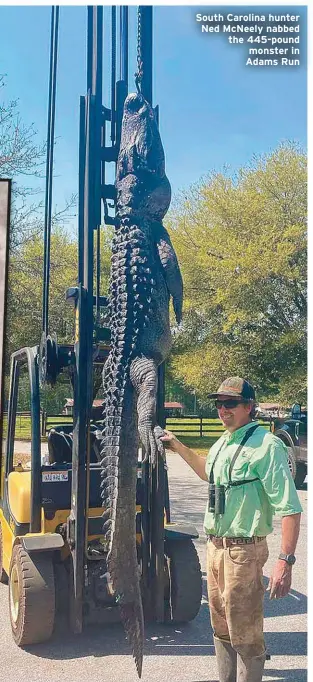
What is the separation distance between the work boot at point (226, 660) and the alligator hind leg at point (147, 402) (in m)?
0.68

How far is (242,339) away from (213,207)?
23.2 inches

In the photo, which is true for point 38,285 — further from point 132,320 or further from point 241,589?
point 241,589

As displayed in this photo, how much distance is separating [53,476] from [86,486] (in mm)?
192

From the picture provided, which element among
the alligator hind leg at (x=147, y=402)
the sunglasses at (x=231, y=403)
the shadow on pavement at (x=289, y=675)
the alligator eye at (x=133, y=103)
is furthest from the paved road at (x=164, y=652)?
the alligator eye at (x=133, y=103)

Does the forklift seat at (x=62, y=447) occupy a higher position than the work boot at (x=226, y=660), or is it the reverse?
the forklift seat at (x=62, y=447)

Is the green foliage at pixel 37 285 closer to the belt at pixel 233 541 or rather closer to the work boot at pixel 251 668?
the belt at pixel 233 541

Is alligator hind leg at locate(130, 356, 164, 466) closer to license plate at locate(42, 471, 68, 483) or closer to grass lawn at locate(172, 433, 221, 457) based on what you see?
grass lawn at locate(172, 433, 221, 457)

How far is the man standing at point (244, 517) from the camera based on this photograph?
1936mm

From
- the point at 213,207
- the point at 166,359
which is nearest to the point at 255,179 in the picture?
the point at 213,207

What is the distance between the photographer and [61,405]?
8.79 ft

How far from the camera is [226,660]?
2199 mm

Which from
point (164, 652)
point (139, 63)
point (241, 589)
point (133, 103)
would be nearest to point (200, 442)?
point (241, 589)

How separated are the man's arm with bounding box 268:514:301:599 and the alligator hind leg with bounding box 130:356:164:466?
1.57ft

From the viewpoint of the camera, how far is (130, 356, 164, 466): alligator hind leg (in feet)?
6.89
